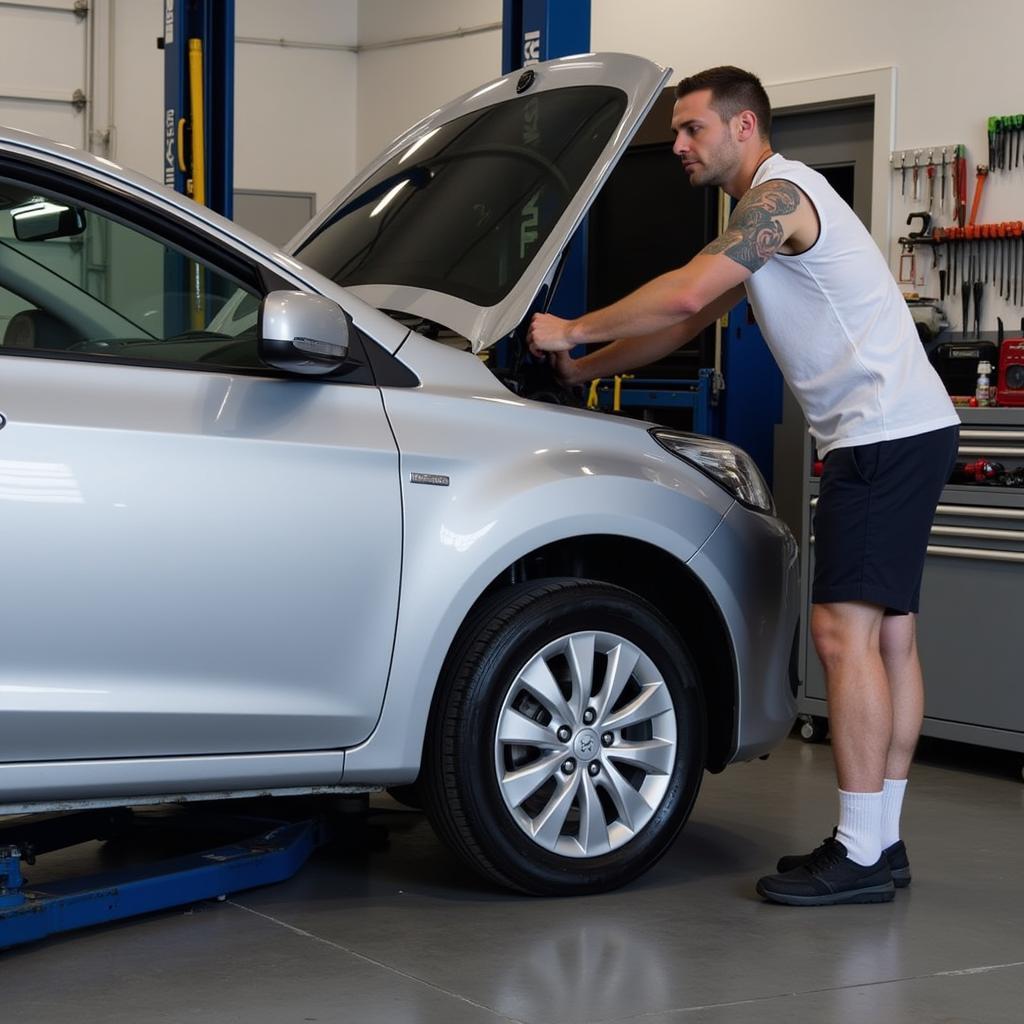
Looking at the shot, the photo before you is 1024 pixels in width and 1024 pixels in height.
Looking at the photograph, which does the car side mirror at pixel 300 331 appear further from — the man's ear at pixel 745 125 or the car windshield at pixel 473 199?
the man's ear at pixel 745 125

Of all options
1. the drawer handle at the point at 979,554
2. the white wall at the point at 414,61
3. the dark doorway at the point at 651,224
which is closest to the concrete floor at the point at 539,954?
the drawer handle at the point at 979,554

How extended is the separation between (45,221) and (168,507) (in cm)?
58

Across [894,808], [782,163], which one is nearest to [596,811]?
[894,808]

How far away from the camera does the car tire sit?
3.05 m

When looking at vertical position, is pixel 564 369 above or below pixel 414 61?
below

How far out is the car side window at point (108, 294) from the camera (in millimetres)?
2770

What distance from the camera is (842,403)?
3.31 m

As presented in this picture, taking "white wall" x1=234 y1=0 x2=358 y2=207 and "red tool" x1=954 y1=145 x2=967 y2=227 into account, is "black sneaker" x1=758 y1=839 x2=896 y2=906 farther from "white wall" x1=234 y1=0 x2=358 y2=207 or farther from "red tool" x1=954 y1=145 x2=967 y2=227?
"white wall" x1=234 y1=0 x2=358 y2=207

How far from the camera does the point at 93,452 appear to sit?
2.61 metres

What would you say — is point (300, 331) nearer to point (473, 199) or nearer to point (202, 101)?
point (473, 199)

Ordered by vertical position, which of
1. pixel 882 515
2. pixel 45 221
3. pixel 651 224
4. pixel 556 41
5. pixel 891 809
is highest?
pixel 556 41

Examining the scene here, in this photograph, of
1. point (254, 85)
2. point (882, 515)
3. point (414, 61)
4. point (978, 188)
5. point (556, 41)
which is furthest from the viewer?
point (254, 85)

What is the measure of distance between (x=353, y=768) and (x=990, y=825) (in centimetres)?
199

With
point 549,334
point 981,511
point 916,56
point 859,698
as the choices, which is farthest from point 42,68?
point 859,698
